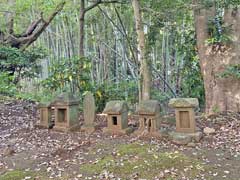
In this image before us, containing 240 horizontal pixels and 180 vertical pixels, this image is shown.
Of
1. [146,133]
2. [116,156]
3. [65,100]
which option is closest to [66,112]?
[65,100]

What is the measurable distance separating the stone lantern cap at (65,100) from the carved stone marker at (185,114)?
4.16 ft

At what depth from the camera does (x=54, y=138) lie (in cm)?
395

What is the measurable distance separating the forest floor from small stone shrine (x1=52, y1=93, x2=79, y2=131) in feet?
0.38

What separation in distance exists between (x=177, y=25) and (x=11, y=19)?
157 inches

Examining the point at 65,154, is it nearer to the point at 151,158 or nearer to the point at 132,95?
the point at 151,158

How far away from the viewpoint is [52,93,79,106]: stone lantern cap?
4129 millimetres

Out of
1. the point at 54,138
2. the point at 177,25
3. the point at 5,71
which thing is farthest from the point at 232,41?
the point at 5,71

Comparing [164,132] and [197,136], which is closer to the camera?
[197,136]

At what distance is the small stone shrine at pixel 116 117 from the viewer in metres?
3.83

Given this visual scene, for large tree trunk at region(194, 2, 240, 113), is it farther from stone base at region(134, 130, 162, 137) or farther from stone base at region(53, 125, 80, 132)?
stone base at region(53, 125, 80, 132)

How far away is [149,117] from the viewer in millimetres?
3672

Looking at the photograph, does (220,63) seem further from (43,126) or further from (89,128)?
(43,126)

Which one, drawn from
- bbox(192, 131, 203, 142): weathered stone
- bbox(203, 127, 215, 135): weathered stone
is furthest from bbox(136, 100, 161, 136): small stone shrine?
bbox(203, 127, 215, 135): weathered stone

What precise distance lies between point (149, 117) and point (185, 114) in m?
0.39
